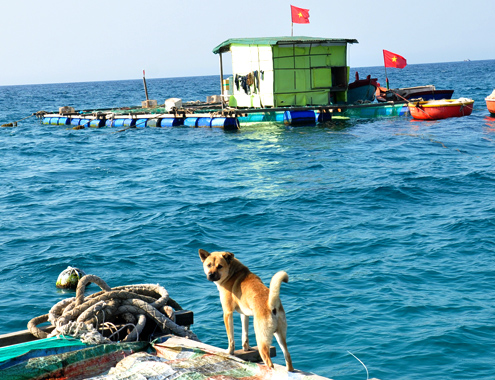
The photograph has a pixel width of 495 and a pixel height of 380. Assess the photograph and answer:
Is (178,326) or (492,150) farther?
(492,150)

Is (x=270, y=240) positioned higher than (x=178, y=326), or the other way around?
(x=178, y=326)

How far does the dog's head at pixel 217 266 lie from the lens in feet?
20.4

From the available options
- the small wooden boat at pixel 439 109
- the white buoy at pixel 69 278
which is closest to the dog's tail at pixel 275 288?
the white buoy at pixel 69 278

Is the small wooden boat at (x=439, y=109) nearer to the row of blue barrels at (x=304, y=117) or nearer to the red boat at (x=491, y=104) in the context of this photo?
the red boat at (x=491, y=104)

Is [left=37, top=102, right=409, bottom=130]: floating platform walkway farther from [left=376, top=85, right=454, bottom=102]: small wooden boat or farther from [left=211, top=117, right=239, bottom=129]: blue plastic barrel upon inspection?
[left=376, top=85, right=454, bottom=102]: small wooden boat

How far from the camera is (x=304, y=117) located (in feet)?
126

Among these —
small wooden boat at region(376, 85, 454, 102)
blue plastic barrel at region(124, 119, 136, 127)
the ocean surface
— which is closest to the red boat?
small wooden boat at region(376, 85, 454, 102)

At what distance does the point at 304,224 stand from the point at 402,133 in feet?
68.5

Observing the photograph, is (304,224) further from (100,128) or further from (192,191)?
(100,128)

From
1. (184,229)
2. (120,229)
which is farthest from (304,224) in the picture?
(120,229)

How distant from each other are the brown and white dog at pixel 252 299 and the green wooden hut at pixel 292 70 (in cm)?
3233

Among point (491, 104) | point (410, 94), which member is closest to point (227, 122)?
point (410, 94)

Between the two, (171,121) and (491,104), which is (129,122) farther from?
(491,104)

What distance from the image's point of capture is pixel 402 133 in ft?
117
